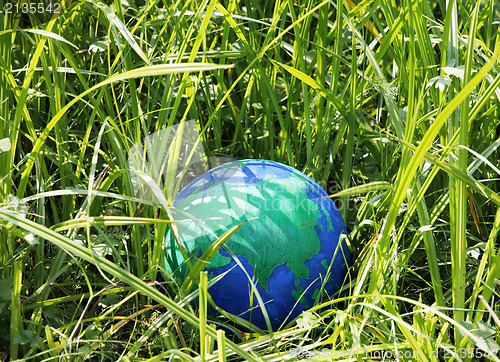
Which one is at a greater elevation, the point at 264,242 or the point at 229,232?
the point at 229,232

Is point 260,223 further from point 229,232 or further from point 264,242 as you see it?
point 229,232

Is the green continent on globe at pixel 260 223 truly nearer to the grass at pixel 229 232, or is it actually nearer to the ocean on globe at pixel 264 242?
the ocean on globe at pixel 264 242

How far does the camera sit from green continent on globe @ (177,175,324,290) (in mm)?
1518

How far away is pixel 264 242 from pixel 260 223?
0.06 meters

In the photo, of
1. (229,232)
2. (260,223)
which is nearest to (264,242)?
(260,223)

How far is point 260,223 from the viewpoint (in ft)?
5.07

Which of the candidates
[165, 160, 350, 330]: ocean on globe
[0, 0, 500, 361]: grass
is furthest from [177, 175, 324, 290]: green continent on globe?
[0, 0, 500, 361]: grass

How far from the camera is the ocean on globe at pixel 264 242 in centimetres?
151

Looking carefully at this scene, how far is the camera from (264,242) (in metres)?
1.53

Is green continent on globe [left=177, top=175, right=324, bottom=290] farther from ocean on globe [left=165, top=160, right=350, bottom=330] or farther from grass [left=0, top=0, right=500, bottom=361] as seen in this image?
grass [left=0, top=0, right=500, bottom=361]

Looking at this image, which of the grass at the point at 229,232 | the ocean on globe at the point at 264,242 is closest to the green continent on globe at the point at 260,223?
the ocean on globe at the point at 264,242

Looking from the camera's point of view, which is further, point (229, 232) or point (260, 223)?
point (260, 223)

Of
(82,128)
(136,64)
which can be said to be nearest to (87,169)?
(82,128)

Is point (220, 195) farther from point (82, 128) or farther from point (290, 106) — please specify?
point (82, 128)
